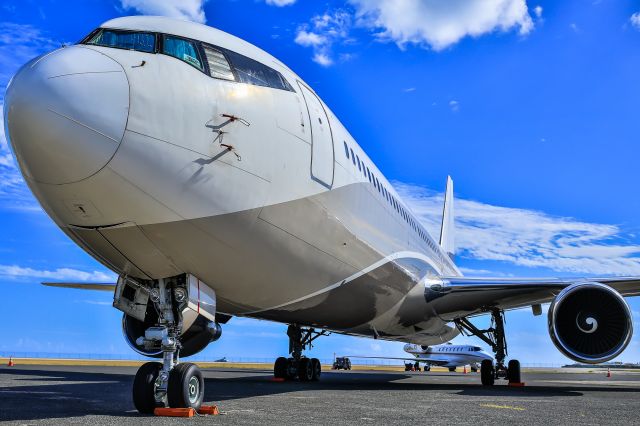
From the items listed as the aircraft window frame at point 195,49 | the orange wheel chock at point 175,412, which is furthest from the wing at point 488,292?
the aircraft window frame at point 195,49

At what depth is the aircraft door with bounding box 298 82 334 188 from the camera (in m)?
7.67

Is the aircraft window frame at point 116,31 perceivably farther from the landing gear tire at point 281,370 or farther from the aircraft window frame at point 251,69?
the landing gear tire at point 281,370

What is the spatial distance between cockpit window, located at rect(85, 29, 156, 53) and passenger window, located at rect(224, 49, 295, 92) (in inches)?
35.0

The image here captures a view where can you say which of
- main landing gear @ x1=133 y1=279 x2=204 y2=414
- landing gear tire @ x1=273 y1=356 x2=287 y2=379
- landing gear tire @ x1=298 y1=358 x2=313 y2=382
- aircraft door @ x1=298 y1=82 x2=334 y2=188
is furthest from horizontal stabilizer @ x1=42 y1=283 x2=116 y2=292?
main landing gear @ x1=133 y1=279 x2=204 y2=414

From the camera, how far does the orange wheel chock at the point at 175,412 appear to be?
19.1ft

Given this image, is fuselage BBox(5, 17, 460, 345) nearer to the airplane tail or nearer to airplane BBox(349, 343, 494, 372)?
the airplane tail

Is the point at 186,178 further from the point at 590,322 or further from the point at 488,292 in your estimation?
the point at 488,292

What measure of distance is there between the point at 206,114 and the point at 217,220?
3.50 ft

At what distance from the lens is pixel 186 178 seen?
5762 mm

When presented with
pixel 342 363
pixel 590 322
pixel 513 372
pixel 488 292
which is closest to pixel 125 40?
pixel 590 322

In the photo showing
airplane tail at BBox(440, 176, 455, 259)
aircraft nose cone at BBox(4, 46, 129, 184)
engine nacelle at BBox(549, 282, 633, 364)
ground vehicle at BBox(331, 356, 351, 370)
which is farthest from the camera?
ground vehicle at BBox(331, 356, 351, 370)

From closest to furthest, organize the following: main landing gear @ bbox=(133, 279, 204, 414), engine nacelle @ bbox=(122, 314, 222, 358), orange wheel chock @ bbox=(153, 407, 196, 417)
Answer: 1. orange wheel chock @ bbox=(153, 407, 196, 417)
2. main landing gear @ bbox=(133, 279, 204, 414)
3. engine nacelle @ bbox=(122, 314, 222, 358)

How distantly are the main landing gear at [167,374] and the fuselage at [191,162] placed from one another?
417mm

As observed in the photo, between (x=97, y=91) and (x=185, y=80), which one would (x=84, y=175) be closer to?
(x=97, y=91)
